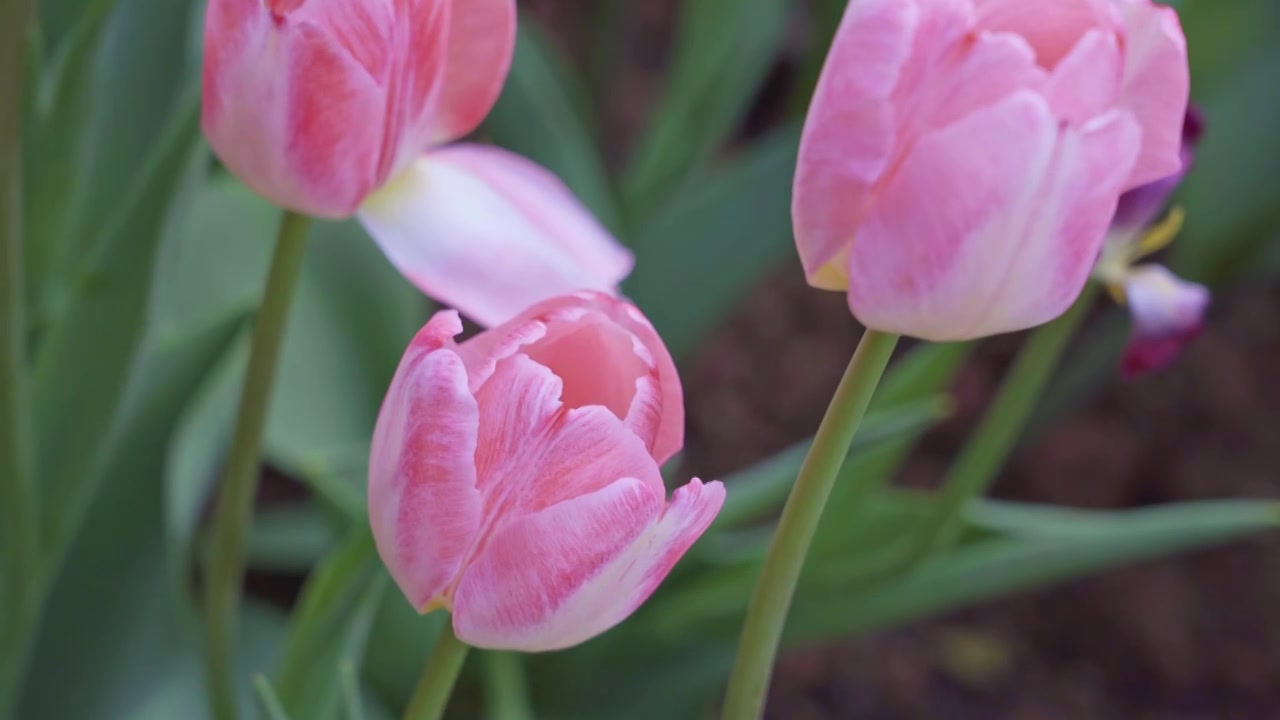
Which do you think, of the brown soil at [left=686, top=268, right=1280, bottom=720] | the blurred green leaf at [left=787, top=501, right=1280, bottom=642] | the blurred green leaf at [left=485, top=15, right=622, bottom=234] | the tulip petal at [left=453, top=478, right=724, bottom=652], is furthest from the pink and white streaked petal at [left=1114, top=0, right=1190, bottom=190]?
the brown soil at [left=686, top=268, right=1280, bottom=720]

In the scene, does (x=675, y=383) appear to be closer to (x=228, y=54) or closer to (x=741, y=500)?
(x=228, y=54)

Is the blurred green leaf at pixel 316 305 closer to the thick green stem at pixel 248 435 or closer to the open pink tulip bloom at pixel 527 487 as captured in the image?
the thick green stem at pixel 248 435

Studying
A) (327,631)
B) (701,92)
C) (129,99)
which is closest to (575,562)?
(327,631)

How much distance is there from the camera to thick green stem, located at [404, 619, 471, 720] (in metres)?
0.25

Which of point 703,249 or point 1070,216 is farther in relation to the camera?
→ point 703,249

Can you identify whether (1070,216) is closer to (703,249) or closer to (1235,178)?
(703,249)

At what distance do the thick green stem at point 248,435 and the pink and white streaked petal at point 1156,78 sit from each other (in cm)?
18

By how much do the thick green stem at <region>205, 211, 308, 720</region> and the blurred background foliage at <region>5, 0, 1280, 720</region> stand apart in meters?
0.03

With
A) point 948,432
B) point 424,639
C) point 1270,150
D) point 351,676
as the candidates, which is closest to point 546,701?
point 424,639

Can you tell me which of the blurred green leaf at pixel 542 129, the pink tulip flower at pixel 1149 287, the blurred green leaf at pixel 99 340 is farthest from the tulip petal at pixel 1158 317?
the blurred green leaf at pixel 542 129

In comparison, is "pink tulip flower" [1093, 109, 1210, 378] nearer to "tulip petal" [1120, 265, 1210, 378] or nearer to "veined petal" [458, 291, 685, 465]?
"tulip petal" [1120, 265, 1210, 378]

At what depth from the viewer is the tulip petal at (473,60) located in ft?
1.00

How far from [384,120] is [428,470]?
0.10 m

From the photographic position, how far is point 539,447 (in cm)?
23
